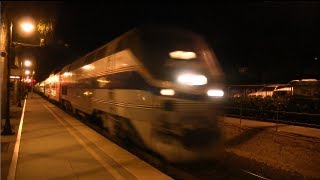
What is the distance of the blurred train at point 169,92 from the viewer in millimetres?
9383

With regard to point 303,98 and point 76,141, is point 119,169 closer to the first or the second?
point 76,141

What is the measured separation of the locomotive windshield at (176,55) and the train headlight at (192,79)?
0.25 ft

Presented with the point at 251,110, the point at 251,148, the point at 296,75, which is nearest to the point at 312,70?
the point at 296,75

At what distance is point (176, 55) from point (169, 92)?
128 cm

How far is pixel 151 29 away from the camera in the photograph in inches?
419

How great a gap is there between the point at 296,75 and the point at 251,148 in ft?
94.5

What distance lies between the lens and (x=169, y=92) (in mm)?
9391

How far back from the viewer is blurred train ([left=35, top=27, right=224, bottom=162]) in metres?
9.38

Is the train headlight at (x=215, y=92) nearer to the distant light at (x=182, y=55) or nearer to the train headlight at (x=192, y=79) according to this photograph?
the train headlight at (x=192, y=79)

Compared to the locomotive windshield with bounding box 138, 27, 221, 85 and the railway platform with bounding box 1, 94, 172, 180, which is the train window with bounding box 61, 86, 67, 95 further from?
the locomotive windshield with bounding box 138, 27, 221, 85

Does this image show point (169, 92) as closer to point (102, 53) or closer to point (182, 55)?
point (182, 55)

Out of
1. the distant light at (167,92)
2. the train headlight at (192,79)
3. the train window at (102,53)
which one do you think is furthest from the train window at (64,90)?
the distant light at (167,92)

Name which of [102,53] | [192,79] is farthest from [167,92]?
[102,53]

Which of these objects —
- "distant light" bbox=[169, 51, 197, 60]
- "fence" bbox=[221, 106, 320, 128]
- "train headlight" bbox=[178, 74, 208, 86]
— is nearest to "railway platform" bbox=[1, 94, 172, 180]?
"train headlight" bbox=[178, 74, 208, 86]
